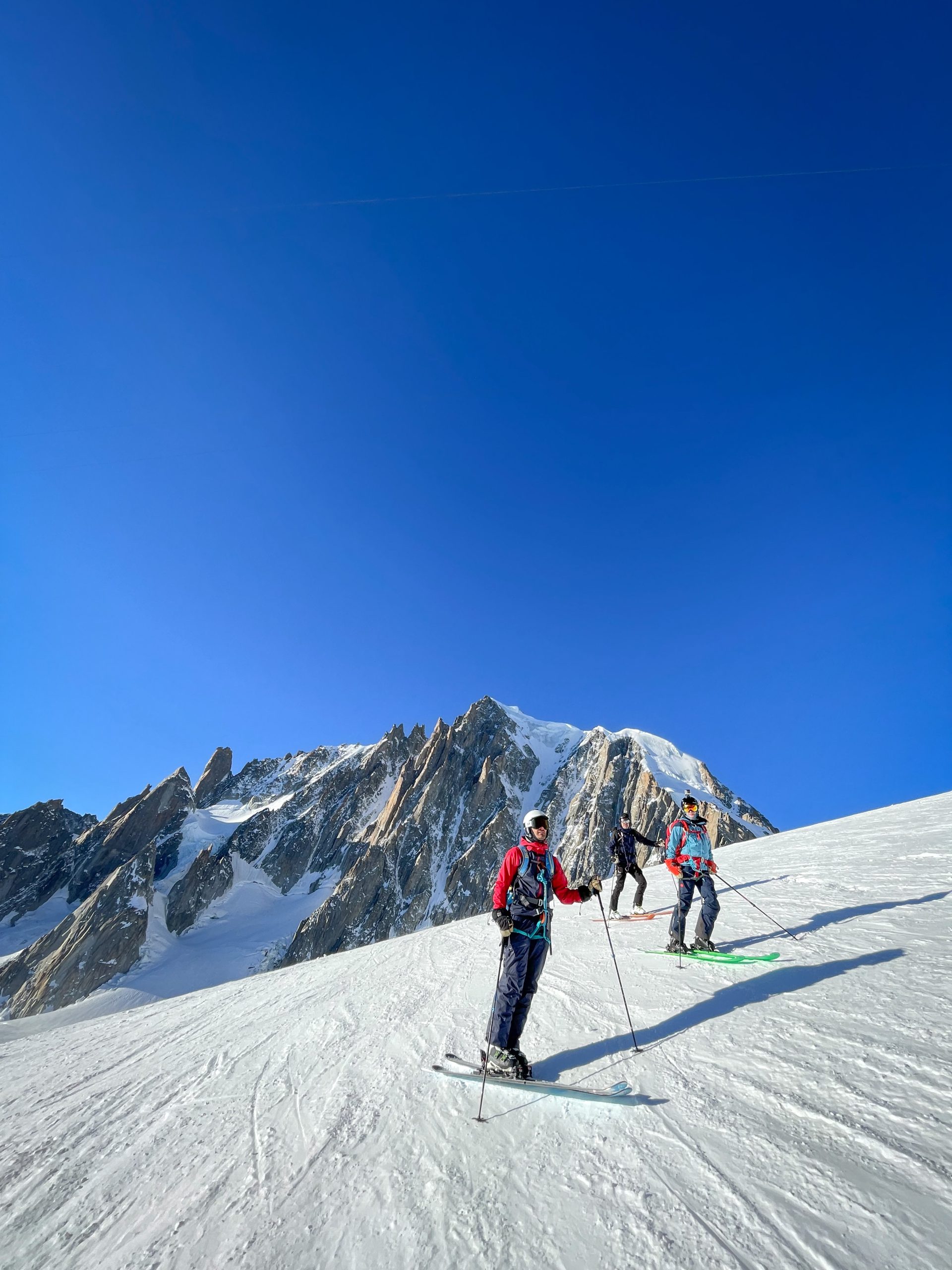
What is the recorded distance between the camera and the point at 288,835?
135m

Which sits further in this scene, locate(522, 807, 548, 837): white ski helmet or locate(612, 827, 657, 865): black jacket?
locate(612, 827, 657, 865): black jacket

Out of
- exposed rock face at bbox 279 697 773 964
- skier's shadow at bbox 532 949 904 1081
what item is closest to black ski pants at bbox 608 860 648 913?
skier's shadow at bbox 532 949 904 1081

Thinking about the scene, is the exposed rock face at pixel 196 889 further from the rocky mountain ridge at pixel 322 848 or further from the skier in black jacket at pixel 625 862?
the skier in black jacket at pixel 625 862

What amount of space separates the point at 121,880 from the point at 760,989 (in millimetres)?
108397

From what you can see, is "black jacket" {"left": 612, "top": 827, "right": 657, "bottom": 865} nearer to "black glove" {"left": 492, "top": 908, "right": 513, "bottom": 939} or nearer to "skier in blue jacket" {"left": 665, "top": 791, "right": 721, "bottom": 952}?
"skier in blue jacket" {"left": 665, "top": 791, "right": 721, "bottom": 952}

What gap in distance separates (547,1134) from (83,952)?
10264 cm

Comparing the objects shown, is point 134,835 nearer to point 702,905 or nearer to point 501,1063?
point 702,905

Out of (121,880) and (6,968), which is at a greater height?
(121,880)

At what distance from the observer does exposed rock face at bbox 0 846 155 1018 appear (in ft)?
233

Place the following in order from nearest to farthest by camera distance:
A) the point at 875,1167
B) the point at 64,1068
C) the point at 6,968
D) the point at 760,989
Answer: the point at 875,1167 < the point at 760,989 < the point at 64,1068 < the point at 6,968

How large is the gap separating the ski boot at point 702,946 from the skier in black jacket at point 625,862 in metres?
4.91

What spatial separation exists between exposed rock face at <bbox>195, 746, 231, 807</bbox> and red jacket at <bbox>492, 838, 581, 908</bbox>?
615 ft

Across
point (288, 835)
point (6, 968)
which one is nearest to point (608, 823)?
point (288, 835)

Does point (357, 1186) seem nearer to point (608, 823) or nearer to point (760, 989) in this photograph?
point (760, 989)
